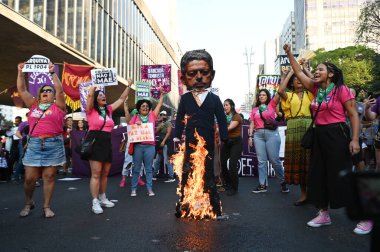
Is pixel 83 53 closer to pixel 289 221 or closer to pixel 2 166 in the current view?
pixel 2 166

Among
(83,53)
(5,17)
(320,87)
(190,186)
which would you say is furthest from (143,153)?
(83,53)

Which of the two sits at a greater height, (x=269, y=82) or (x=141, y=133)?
(x=269, y=82)

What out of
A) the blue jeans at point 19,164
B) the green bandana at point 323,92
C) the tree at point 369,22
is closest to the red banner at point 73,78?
the blue jeans at point 19,164

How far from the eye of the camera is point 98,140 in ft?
16.5

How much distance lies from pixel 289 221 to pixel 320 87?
1.65 metres

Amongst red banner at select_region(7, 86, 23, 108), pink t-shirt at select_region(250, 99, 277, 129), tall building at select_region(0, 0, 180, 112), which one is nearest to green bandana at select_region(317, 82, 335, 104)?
pink t-shirt at select_region(250, 99, 277, 129)

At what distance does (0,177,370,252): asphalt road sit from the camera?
128 inches

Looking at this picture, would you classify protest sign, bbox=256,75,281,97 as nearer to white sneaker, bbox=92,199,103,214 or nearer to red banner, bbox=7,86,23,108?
red banner, bbox=7,86,23,108

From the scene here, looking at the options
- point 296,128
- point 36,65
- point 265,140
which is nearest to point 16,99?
point 36,65

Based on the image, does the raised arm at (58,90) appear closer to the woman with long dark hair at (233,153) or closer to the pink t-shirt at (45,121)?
the pink t-shirt at (45,121)

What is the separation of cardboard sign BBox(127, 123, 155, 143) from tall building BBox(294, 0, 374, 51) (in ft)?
334

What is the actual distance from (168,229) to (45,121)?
7.22 feet

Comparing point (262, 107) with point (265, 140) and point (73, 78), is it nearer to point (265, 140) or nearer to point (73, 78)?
point (265, 140)

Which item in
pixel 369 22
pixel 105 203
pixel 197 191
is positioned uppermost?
pixel 369 22
